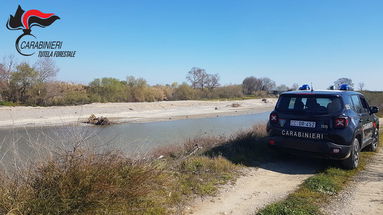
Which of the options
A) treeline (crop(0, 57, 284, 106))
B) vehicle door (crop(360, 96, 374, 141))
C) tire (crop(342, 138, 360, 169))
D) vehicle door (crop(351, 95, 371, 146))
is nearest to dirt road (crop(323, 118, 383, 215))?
tire (crop(342, 138, 360, 169))

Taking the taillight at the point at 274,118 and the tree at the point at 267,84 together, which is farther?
the tree at the point at 267,84

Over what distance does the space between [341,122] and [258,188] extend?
2436 mm

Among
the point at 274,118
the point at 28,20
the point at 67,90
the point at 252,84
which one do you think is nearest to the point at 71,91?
the point at 67,90

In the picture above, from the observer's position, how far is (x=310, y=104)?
5.92 metres

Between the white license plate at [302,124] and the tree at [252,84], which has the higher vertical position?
the tree at [252,84]

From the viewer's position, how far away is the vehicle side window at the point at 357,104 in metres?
6.25

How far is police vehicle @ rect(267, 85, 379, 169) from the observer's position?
18.0 ft

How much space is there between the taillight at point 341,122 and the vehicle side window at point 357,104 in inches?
38.6

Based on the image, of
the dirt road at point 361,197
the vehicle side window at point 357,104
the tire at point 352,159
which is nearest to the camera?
the dirt road at point 361,197

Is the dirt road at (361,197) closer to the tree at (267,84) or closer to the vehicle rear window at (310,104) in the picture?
the vehicle rear window at (310,104)

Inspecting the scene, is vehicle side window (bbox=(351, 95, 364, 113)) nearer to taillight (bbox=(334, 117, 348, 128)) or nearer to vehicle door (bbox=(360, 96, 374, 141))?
vehicle door (bbox=(360, 96, 374, 141))

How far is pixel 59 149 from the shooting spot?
3.86 metres

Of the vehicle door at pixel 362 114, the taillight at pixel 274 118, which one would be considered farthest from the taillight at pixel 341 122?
the taillight at pixel 274 118

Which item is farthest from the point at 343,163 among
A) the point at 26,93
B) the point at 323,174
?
the point at 26,93
